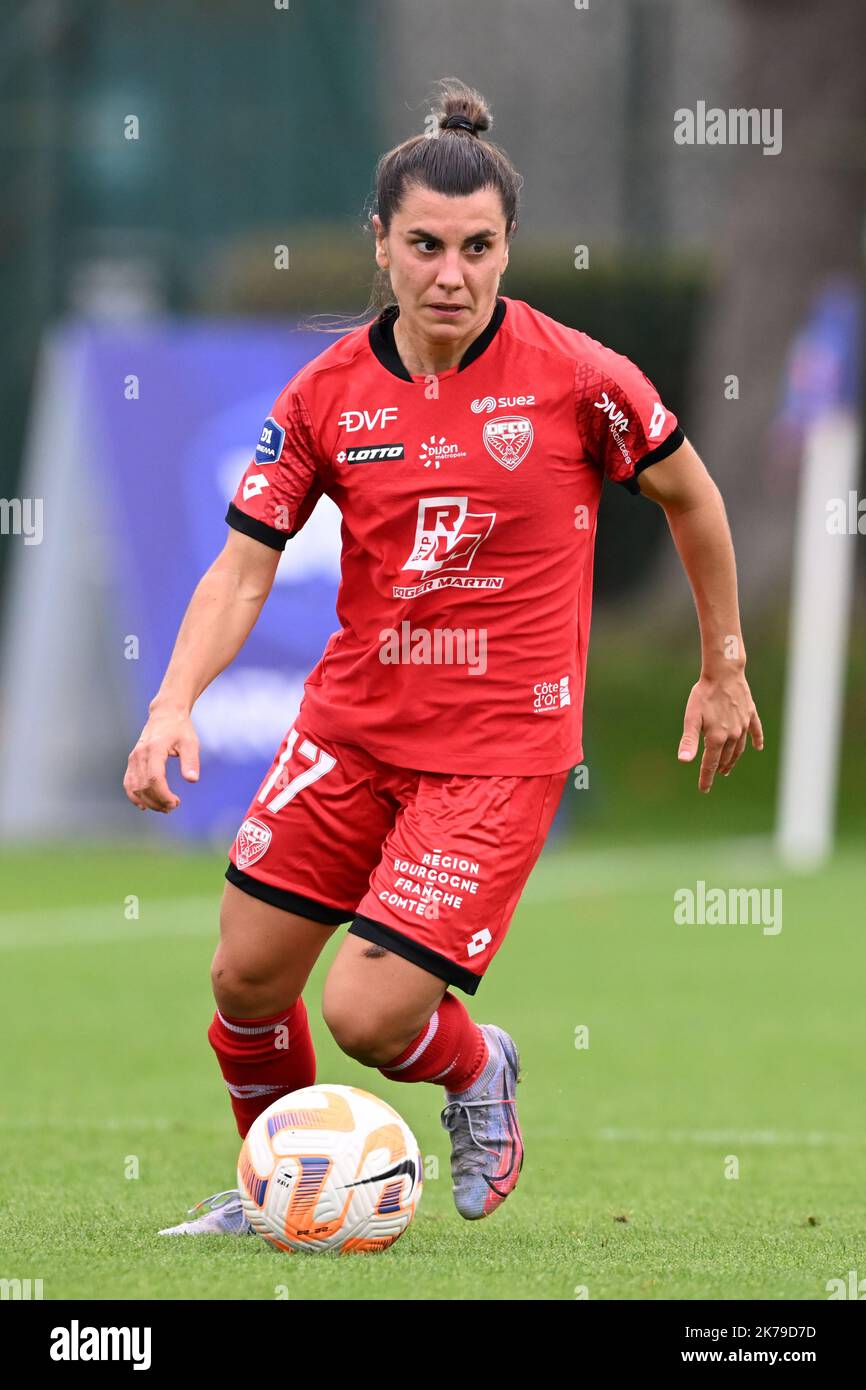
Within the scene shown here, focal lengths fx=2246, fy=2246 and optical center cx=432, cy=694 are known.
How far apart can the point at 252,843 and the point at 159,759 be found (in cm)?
56

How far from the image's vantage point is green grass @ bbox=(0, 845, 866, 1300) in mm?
4641

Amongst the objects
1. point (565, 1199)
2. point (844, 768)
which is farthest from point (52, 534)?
point (565, 1199)

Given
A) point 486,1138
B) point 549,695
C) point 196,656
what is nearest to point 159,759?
point 196,656

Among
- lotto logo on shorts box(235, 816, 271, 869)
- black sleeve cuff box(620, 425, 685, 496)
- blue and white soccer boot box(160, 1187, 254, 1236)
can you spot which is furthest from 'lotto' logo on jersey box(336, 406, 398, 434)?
blue and white soccer boot box(160, 1187, 254, 1236)

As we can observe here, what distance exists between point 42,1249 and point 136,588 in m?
9.46

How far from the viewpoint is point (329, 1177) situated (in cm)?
→ 479

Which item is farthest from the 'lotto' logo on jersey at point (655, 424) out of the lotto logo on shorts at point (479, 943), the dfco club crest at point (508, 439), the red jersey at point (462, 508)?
the lotto logo on shorts at point (479, 943)

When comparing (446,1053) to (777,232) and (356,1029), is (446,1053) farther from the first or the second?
(777,232)

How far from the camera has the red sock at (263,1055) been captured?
5227mm

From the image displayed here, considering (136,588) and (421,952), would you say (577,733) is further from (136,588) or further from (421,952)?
(136,588)

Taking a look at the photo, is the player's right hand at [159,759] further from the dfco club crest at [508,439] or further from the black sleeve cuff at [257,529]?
the dfco club crest at [508,439]

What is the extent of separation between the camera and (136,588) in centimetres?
1399

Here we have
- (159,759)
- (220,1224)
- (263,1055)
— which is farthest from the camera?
(263,1055)

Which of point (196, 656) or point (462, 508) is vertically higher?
point (462, 508)
